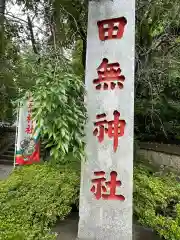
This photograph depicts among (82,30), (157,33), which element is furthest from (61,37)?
(157,33)

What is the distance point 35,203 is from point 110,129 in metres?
1.27

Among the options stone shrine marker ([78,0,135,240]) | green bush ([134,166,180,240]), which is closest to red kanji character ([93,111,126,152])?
stone shrine marker ([78,0,135,240])

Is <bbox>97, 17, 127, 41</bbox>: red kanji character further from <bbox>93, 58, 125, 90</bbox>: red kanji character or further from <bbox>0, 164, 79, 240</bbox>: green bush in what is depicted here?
<bbox>0, 164, 79, 240</bbox>: green bush

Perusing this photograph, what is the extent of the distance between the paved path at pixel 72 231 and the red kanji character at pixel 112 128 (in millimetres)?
1052

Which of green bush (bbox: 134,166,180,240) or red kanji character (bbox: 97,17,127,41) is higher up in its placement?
red kanji character (bbox: 97,17,127,41)

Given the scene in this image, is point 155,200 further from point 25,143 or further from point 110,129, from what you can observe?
point 25,143

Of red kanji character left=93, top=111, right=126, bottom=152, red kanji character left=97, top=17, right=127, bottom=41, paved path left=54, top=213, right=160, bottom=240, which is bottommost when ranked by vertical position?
paved path left=54, top=213, right=160, bottom=240

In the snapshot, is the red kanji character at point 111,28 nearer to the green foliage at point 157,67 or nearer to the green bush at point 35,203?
the green foliage at point 157,67

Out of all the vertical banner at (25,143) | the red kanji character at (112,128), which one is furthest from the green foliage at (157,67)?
the vertical banner at (25,143)

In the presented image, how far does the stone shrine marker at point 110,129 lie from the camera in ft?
7.88

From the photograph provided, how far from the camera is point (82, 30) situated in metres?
4.19

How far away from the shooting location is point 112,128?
2.44 metres

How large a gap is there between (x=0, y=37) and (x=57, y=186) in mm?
2722

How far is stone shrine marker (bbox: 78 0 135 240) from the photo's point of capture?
240 cm
